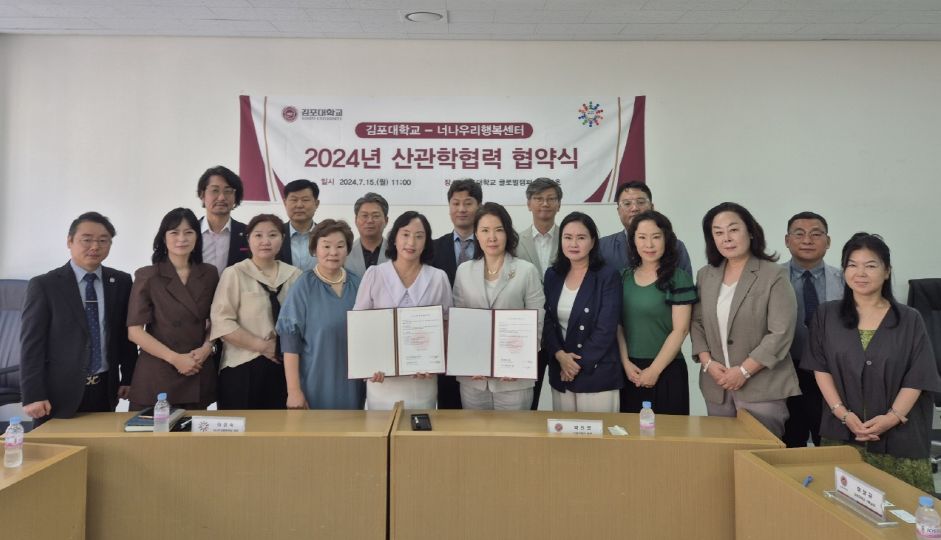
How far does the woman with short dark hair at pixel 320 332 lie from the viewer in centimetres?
257

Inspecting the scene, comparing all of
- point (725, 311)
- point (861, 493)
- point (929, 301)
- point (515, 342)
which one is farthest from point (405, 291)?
point (929, 301)

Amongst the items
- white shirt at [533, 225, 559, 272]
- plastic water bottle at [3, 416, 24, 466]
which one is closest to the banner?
white shirt at [533, 225, 559, 272]

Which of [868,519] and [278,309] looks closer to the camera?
[868,519]

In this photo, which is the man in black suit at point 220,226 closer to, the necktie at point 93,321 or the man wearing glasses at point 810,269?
the necktie at point 93,321

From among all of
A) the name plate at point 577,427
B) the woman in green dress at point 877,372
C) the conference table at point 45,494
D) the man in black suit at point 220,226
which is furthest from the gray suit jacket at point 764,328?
the man in black suit at point 220,226

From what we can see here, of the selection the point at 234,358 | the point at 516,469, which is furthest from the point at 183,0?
the point at 516,469

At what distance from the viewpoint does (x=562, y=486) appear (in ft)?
6.51

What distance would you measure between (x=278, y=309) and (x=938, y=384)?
9.33 ft

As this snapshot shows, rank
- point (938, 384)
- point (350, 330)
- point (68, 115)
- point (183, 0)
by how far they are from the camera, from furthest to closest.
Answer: point (68, 115) < point (183, 0) < point (350, 330) < point (938, 384)

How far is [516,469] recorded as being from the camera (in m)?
2.00

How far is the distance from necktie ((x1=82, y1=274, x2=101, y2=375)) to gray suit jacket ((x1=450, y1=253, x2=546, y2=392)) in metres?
1.69

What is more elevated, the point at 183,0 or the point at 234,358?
the point at 183,0

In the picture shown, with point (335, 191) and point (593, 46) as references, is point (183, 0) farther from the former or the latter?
point (593, 46)

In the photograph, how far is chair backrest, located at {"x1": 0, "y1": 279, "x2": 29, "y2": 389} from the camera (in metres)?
3.49
